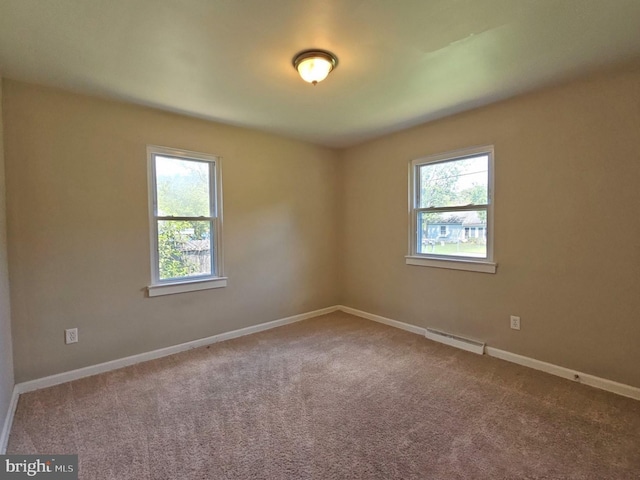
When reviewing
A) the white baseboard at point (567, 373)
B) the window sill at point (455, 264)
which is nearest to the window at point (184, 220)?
the window sill at point (455, 264)

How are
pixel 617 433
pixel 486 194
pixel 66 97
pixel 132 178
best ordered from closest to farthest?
pixel 617 433 < pixel 66 97 < pixel 132 178 < pixel 486 194

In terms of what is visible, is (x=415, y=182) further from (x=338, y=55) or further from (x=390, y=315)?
(x=338, y=55)

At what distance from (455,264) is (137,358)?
332cm

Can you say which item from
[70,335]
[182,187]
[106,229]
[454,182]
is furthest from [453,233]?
[70,335]

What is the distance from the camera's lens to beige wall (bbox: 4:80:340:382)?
2.44 m

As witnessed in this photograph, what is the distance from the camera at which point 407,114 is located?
10.6 feet

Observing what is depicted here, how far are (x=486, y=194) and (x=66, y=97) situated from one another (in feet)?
12.7

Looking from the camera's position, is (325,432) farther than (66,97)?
No

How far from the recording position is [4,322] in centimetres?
212

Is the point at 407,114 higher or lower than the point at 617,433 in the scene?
higher

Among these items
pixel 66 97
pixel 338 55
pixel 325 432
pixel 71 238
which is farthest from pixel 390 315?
pixel 66 97

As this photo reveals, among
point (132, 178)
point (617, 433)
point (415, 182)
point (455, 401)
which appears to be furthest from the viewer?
point (415, 182)

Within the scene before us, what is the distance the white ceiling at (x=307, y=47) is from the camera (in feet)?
5.41
